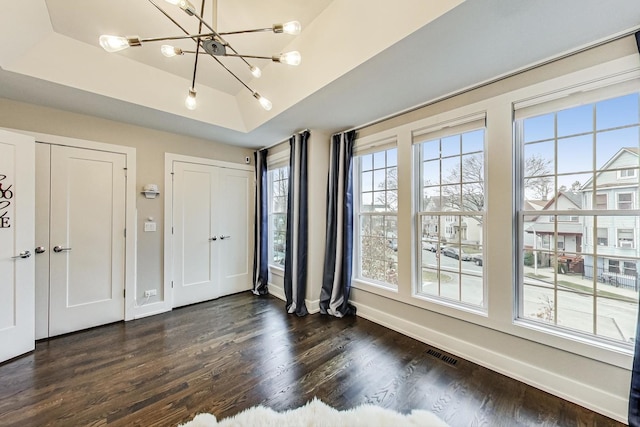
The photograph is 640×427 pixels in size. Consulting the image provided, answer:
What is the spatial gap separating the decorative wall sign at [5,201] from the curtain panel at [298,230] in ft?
9.08

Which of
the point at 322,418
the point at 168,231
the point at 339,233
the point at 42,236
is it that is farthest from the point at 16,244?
the point at 339,233

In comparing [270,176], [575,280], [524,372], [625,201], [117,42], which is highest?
[117,42]

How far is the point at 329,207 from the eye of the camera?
3.35 m

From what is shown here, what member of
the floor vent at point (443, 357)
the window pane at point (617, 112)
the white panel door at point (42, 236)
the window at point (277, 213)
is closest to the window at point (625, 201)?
the window pane at point (617, 112)

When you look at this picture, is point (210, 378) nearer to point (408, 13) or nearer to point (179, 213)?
point (179, 213)

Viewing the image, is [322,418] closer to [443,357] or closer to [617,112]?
[443,357]

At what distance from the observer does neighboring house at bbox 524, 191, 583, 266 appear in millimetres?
1871

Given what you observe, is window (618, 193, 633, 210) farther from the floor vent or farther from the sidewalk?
the floor vent

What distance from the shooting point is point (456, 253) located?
2479 mm

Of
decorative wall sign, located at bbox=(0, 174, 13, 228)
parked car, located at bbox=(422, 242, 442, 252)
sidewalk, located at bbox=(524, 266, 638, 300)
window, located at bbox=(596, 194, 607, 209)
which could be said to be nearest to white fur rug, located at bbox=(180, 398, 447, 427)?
sidewalk, located at bbox=(524, 266, 638, 300)

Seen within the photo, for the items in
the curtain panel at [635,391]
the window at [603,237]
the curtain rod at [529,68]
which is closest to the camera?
the curtain panel at [635,391]

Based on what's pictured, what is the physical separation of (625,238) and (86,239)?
4.93 metres

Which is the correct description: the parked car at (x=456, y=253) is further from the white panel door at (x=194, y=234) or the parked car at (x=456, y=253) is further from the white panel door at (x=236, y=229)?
the white panel door at (x=194, y=234)

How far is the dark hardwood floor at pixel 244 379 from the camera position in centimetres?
167
